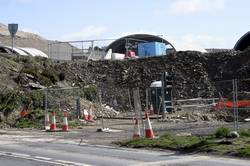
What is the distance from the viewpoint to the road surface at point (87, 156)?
14573mm

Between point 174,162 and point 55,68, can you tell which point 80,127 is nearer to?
point 174,162

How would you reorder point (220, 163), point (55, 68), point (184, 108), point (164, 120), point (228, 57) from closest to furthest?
point (220, 163)
point (164, 120)
point (184, 108)
point (55, 68)
point (228, 57)

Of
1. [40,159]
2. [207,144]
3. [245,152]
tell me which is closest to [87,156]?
[40,159]

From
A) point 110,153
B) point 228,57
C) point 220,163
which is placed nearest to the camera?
point 220,163

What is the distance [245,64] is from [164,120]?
21371mm

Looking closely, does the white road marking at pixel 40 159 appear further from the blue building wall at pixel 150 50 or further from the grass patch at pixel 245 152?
the blue building wall at pixel 150 50

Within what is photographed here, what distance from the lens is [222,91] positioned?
148 ft

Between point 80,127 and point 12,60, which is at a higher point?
point 12,60

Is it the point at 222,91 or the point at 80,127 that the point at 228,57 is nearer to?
the point at 222,91

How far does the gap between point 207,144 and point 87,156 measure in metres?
3.45

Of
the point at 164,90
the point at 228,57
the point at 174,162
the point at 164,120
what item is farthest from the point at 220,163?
the point at 228,57

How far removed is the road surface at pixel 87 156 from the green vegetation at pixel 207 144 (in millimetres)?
622

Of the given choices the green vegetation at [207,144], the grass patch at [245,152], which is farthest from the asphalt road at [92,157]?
the green vegetation at [207,144]

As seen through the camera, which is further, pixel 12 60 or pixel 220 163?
pixel 12 60
